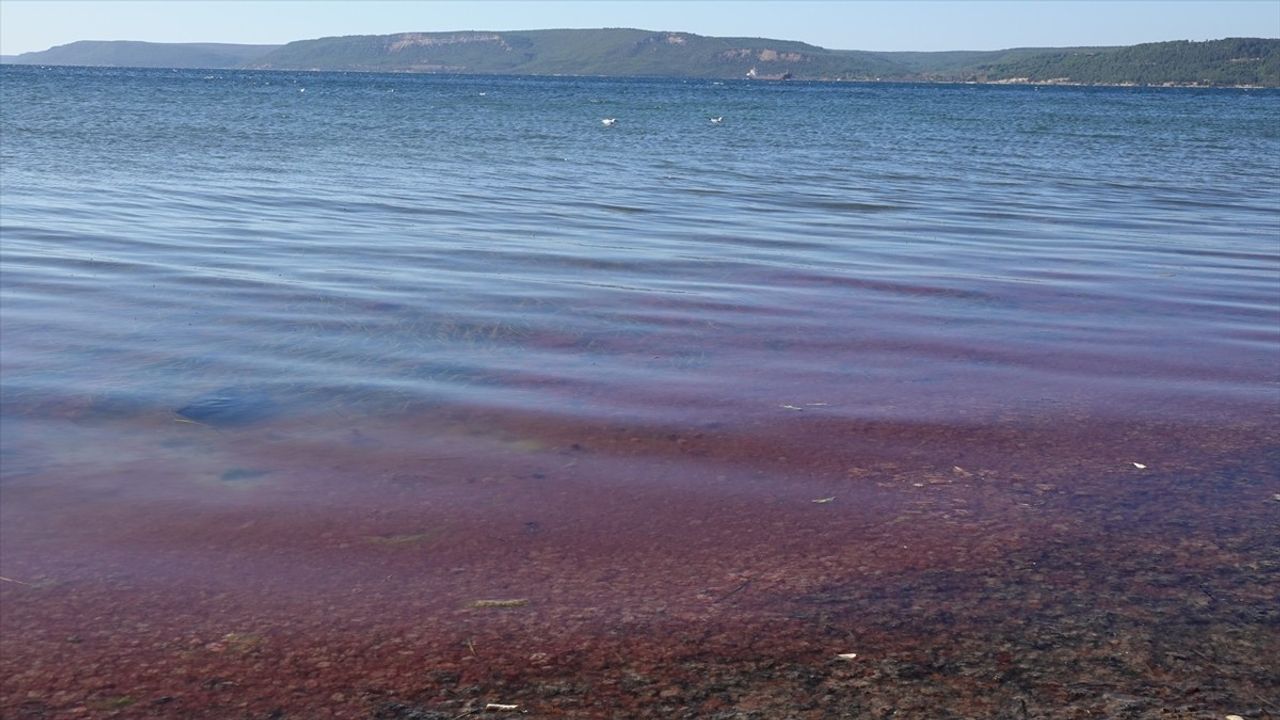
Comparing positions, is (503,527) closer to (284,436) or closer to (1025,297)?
(284,436)

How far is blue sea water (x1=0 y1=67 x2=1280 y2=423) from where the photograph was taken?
21.1ft

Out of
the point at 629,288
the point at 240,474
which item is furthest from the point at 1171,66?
the point at 240,474

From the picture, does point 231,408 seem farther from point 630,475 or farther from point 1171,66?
point 1171,66

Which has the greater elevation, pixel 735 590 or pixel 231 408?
pixel 231 408

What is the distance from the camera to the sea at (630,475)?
137 inches

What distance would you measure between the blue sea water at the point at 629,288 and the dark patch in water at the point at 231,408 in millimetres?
104

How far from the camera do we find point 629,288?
30.9 feet

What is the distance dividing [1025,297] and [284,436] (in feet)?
19.1

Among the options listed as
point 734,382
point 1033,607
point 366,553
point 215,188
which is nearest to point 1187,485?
point 1033,607

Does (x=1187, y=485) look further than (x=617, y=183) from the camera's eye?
No

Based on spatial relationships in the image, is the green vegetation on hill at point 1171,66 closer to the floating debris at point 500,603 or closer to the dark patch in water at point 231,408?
the dark patch in water at point 231,408

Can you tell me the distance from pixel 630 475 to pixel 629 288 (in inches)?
176

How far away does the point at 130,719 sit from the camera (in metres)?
3.20

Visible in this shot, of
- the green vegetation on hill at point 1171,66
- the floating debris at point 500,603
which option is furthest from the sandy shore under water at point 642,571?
the green vegetation on hill at point 1171,66
